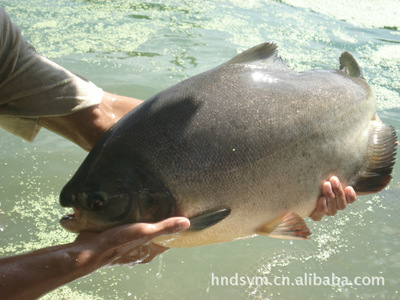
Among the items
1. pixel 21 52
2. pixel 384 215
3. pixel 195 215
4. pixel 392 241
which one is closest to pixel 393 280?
pixel 392 241

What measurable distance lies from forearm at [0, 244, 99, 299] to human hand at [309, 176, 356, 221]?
126 centimetres

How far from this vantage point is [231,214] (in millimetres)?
2100

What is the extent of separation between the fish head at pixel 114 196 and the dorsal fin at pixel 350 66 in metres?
1.75

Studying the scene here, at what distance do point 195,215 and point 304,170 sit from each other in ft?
2.07

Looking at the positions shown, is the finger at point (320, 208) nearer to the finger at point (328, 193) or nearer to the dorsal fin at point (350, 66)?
the finger at point (328, 193)

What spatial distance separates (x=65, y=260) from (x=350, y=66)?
2.27 m

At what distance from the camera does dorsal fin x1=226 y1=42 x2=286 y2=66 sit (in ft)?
7.89

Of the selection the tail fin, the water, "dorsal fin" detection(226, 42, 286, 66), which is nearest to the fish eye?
"dorsal fin" detection(226, 42, 286, 66)

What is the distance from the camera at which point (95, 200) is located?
1890 millimetres

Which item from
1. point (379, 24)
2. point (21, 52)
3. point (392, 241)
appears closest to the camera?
point (21, 52)

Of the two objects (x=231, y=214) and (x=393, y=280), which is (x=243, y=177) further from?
(x=393, y=280)

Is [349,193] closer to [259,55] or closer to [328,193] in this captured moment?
[328,193]

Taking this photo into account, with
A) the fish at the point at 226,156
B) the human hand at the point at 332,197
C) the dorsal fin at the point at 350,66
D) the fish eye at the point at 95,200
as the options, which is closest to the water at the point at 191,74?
the human hand at the point at 332,197

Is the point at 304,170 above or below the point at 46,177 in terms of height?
above
